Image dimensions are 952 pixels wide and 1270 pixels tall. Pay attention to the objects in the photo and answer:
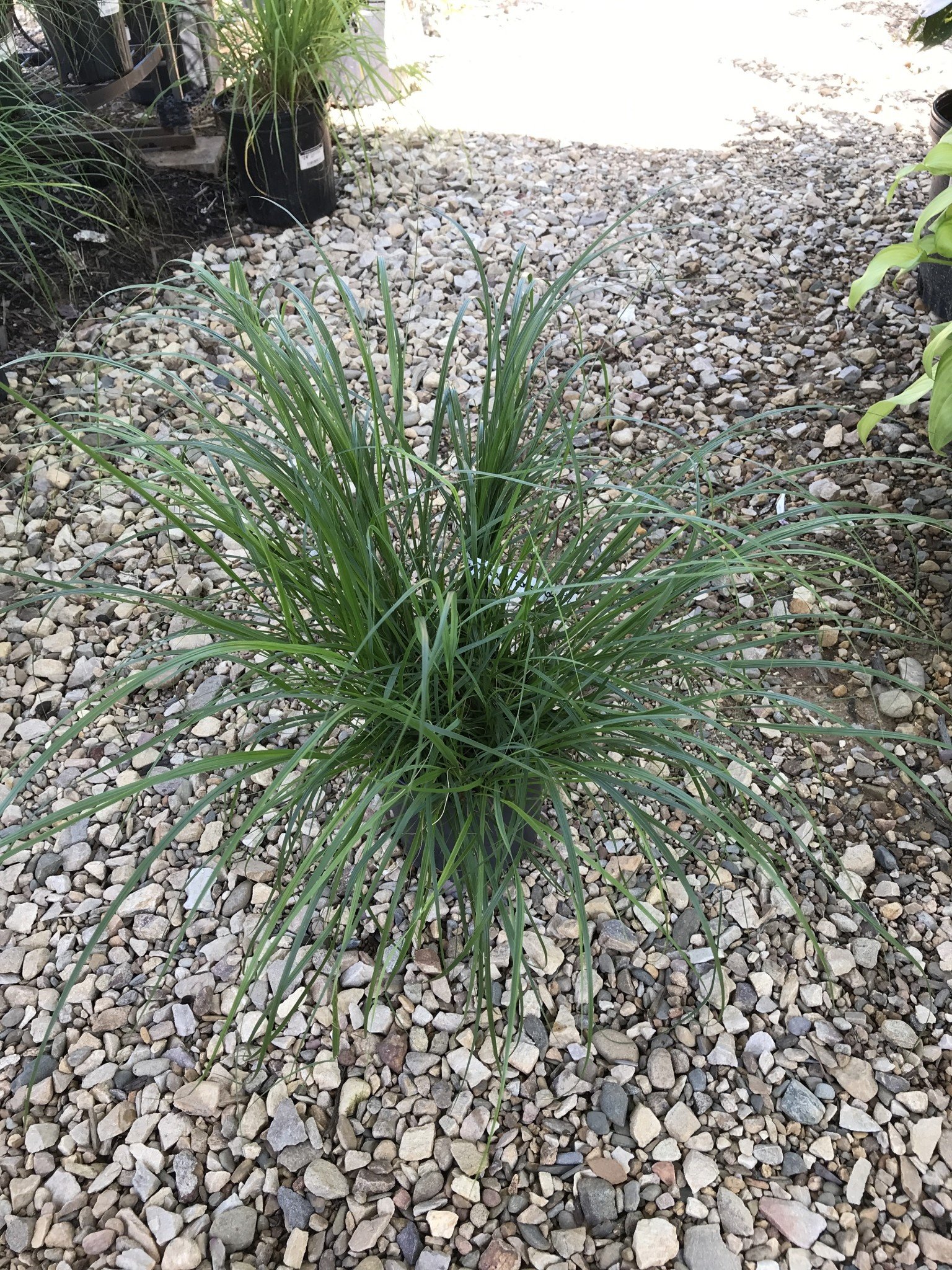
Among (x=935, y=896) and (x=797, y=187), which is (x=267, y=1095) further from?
(x=797, y=187)

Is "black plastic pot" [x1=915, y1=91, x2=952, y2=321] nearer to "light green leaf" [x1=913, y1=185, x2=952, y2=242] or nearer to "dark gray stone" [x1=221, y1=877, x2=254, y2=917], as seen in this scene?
"light green leaf" [x1=913, y1=185, x2=952, y2=242]

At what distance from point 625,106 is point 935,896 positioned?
9.38 feet

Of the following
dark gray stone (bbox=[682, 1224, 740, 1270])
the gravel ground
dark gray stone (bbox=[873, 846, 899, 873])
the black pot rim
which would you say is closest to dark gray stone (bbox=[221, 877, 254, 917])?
the gravel ground

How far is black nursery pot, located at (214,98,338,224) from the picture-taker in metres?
2.50

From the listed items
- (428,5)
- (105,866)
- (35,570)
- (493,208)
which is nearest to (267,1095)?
(105,866)

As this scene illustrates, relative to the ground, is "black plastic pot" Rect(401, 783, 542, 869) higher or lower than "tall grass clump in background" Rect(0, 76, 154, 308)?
lower

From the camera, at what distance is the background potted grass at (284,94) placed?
2.40 m

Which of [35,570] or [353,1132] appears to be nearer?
[353,1132]

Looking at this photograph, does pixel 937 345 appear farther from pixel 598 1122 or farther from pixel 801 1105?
pixel 598 1122

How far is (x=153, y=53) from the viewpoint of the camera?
278 centimetres

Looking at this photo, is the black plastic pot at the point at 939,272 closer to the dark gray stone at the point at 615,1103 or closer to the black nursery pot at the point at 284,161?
the black nursery pot at the point at 284,161

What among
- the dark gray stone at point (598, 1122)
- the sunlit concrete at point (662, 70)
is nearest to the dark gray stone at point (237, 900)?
the dark gray stone at point (598, 1122)

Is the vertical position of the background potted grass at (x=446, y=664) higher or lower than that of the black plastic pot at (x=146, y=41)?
lower

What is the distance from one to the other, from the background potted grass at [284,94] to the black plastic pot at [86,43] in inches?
10.6
